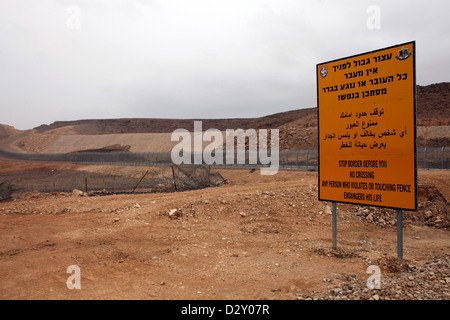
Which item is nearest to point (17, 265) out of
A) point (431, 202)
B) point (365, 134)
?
point (365, 134)

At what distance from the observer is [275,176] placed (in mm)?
29188

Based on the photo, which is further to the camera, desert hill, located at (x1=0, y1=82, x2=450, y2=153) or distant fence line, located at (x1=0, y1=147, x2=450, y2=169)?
desert hill, located at (x1=0, y1=82, x2=450, y2=153)

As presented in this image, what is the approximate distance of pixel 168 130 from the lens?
125 metres

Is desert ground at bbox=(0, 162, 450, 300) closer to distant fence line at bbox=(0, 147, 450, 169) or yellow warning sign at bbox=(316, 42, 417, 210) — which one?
yellow warning sign at bbox=(316, 42, 417, 210)

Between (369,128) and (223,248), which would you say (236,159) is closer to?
(223,248)

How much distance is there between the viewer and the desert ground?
6613 millimetres

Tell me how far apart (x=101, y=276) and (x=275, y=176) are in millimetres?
22887

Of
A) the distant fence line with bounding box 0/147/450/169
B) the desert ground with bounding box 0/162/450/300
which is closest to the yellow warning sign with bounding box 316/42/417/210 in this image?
the desert ground with bounding box 0/162/450/300

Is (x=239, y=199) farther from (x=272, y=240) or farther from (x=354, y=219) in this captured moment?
(x=354, y=219)

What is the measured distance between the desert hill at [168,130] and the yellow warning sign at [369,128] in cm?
4409

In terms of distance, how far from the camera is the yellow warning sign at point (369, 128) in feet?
24.5

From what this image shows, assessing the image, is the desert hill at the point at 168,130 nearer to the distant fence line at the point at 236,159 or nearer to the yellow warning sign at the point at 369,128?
the distant fence line at the point at 236,159

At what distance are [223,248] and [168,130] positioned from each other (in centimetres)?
11778

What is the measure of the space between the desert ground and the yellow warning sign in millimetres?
1698
